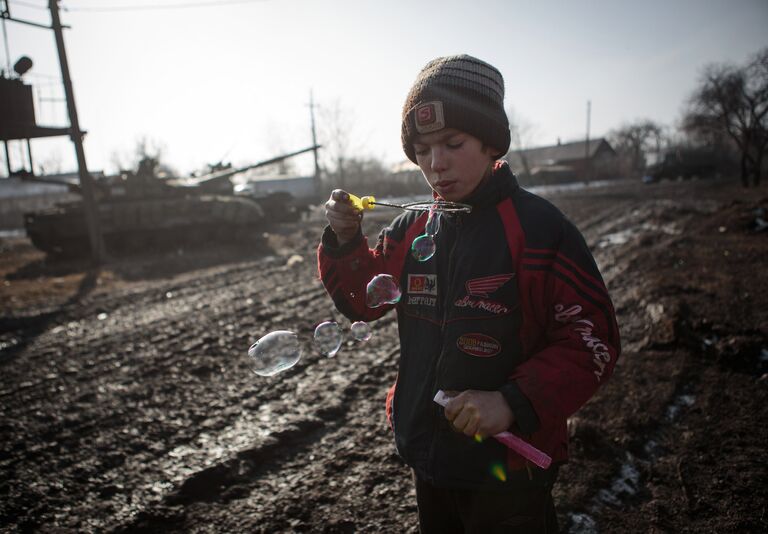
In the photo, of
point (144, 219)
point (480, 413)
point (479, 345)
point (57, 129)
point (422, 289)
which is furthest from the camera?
point (144, 219)

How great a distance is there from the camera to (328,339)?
2271 mm

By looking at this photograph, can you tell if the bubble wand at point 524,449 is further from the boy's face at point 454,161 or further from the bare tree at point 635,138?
the bare tree at point 635,138

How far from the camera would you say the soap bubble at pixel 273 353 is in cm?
205

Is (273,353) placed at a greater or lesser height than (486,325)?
lesser

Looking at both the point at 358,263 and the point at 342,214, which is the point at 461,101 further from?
the point at 358,263

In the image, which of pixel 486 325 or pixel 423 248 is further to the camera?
pixel 423 248

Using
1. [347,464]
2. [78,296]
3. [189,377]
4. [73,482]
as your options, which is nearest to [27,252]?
[78,296]

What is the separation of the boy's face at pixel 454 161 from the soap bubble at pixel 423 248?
21cm

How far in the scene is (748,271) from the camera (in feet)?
20.6

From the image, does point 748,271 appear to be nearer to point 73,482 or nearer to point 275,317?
point 275,317

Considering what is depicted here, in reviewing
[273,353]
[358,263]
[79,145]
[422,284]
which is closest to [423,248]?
[422,284]

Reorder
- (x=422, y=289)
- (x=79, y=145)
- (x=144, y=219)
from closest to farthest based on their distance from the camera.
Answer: (x=422, y=289) < (x=79, y=145) < (x=144, y=219)

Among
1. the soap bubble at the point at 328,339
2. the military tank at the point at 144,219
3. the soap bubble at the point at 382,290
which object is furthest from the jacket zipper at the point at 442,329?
the military tank at the point at 144,219

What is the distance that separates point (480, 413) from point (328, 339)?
3.77 ft
